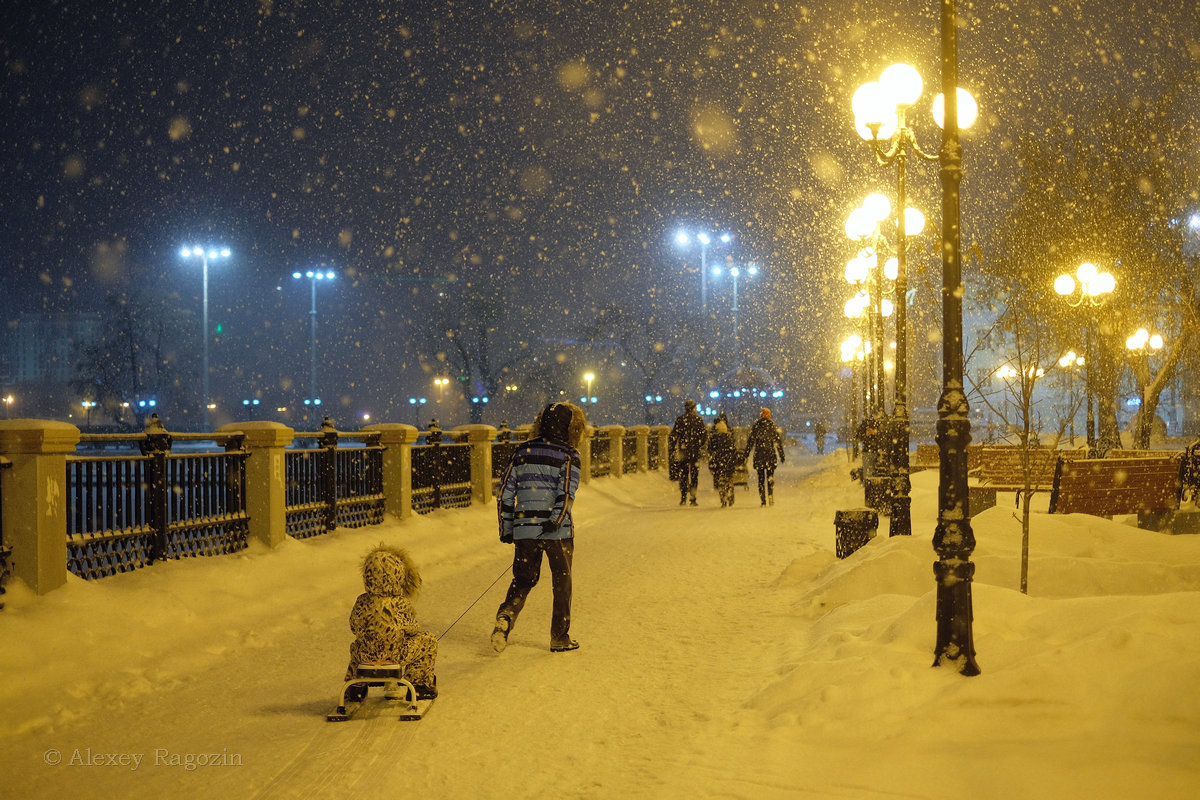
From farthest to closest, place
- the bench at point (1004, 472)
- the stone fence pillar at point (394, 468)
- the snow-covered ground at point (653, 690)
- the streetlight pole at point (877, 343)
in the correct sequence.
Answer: the bench at point (1004, 472)
the stone fence pillar at point (394, 468)
the streetlight pole at point (877, 343)
the snow-covered ground at point (653, 690)

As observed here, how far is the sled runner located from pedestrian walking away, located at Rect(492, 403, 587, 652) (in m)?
1.45

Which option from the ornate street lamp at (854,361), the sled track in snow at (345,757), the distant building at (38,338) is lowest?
the sled track in snow at (345,757)

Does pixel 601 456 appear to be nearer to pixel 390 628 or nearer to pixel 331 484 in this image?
pixel 331 484

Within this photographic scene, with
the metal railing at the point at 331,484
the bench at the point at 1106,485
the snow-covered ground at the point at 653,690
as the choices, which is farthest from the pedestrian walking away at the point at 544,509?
the bench at the point at 1106,485

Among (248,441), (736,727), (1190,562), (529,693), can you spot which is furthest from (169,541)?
(1190,562)

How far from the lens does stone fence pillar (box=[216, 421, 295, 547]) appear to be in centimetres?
1081

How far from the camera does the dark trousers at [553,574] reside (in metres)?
7.16

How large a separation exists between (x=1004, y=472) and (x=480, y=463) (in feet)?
31.0

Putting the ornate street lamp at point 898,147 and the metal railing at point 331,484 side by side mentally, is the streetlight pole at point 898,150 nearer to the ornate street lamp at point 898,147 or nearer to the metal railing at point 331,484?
the ornate street lamp at point 898,147

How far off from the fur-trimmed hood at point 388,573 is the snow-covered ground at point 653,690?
2.41ft

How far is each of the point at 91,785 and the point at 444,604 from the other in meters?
5.10

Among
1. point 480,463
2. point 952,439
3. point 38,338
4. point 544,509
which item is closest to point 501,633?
point 544,509

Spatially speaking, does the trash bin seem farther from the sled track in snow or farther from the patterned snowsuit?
the sled track in snow

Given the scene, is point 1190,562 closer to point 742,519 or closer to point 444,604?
point 444,604
